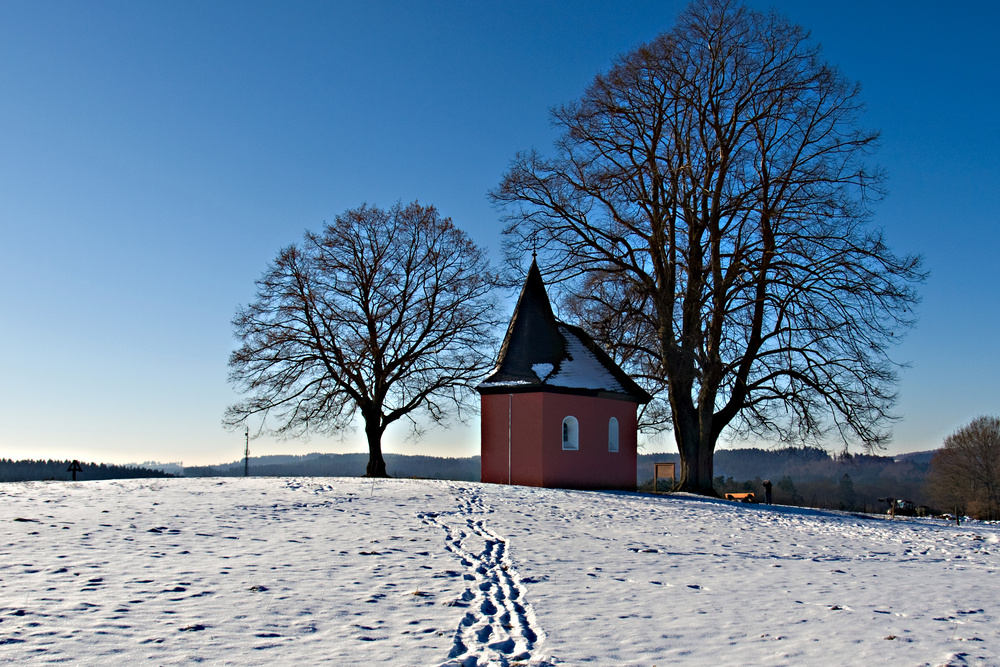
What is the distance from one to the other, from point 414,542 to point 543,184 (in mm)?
17276

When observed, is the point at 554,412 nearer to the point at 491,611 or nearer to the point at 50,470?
the point at 491,611

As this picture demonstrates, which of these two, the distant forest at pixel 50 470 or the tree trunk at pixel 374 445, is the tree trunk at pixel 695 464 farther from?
the distant forest at pixel 50 470

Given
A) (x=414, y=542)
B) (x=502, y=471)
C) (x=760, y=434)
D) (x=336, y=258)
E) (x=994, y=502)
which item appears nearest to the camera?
(x=414, y=542)

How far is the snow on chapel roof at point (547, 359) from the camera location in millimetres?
23594

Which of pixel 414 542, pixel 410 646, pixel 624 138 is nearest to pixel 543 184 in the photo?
pixel 624 138

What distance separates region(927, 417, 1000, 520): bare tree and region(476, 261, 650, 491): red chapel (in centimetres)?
3684

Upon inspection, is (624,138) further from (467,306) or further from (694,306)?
(467,306)

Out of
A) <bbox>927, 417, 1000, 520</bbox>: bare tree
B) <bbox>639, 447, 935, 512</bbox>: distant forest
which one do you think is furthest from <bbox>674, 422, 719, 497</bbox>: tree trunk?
<bbox>927, 417, 1000, 520</bbox>: bare tree

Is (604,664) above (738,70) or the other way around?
the other way around

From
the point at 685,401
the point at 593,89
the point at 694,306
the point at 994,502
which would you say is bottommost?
the point at 994,502

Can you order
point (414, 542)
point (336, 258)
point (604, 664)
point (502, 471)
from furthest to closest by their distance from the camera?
1. point (336, 258)
2. point (502, 471)
3. point (414, 542)
4. point (604, 664)

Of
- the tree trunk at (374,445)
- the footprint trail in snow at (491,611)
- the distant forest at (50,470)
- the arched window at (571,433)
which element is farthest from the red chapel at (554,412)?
the distant forest at (50,470)

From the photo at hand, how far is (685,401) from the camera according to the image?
25.5 metres

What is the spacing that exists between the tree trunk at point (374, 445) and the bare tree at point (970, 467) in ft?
134
